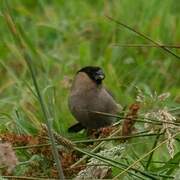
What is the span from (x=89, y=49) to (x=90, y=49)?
8.3 inches

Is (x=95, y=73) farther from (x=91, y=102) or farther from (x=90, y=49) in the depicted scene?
(x=90, y=49)

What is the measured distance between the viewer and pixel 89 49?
6910mm

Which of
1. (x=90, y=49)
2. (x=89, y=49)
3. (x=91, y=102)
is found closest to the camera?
(x=91, y=102)

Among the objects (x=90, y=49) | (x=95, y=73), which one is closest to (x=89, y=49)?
(x=90, y=49)

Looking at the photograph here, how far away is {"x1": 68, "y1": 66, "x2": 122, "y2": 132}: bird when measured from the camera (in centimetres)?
502

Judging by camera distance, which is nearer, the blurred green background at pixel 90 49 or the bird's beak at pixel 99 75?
the bird's beak at pixel 99 75

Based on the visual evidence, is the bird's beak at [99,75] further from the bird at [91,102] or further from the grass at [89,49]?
the grass at [89,49]

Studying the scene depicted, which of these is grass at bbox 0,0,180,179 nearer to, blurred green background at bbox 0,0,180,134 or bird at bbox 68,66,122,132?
blurred green background at bbox 0,0,180,134

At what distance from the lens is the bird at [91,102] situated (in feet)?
16.5

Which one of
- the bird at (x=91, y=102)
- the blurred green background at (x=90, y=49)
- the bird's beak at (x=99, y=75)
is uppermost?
the bird's beak at (x=99, y=75)

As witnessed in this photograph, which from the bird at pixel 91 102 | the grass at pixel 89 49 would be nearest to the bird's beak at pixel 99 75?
the bird at pixel 91 102

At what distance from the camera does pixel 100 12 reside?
7867 mm

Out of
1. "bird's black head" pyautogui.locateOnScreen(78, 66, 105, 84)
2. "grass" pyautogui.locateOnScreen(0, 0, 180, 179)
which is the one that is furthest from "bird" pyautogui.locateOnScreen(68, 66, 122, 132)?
"grass" pyautogui.locateOnScreen(0, 0, 180, 179)

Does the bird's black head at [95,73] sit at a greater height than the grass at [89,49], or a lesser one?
greater
